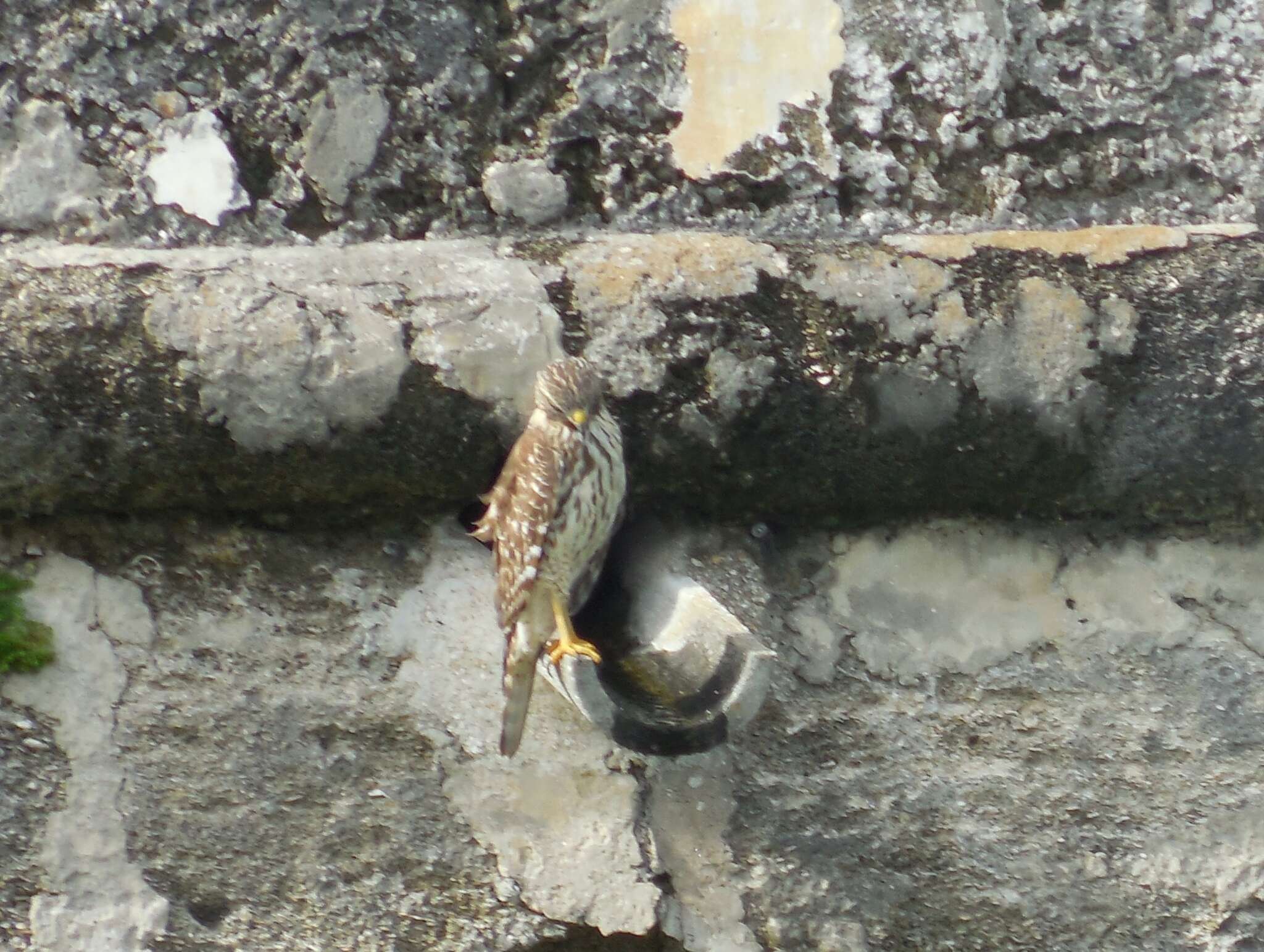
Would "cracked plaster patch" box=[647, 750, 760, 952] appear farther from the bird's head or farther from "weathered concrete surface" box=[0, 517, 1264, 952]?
the bird's head

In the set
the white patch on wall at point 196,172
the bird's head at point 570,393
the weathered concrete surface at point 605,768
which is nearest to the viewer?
the bird's head at point 570,393

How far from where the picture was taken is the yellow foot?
200 cm

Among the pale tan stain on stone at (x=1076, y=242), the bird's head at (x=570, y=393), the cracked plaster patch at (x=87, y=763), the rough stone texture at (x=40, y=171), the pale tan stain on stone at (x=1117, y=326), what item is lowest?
the cracked plaster patch at (x=87, y=763)

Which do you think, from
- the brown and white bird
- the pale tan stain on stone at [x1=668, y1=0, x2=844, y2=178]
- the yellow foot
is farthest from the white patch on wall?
the yellow foot

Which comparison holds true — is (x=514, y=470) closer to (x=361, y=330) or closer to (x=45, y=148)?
(x=361, y=330)

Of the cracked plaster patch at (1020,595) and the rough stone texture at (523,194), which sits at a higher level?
the rough stone texture at (523,194)

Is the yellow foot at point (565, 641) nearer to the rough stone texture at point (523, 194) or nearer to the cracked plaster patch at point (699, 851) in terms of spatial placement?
the cracked plaster patch at point (699, 851)

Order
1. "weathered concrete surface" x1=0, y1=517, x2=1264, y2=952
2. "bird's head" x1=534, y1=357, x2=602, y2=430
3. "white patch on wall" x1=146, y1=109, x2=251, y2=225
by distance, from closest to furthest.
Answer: "bird's head" x1=534, y1=357, x2=602, y2=430, "weathered concrete surface" x1=0, y1=517, x2=1264, y2=952, "white patch on wall" x1=146, y1=109, x2=251, y2=225

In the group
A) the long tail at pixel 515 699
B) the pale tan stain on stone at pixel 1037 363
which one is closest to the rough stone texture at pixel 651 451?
the pale tan stain on stone at pixel 1037 363

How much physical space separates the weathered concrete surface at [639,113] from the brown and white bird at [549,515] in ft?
1.33

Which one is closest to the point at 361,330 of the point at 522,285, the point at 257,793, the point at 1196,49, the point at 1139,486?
the point at 522,285

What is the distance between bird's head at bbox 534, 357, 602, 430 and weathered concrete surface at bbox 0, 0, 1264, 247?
1.22 ft

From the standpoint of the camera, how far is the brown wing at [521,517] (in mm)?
1952

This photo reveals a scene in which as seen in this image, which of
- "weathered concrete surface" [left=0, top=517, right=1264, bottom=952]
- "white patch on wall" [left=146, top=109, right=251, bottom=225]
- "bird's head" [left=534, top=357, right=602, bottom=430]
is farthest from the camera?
"white patch on wall" [left=146, top=109, right=251, bottom=225]
